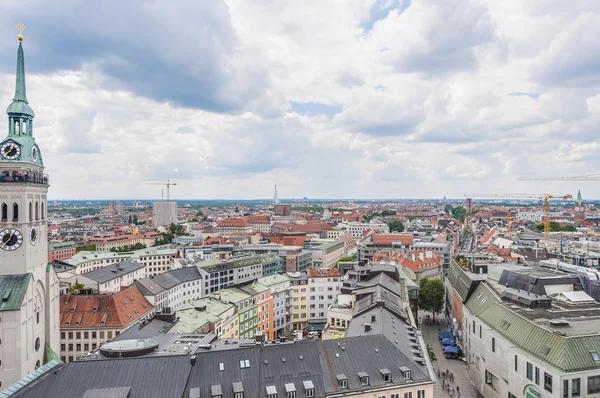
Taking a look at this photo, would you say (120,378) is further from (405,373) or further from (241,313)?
(241,313)

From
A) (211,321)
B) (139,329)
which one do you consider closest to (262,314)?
(211,321)

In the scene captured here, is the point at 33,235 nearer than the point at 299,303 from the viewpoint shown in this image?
Yes

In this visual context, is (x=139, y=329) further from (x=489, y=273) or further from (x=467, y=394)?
(x=489, y=273)

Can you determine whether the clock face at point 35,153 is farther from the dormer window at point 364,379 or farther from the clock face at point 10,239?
the dormer window at point 364,379

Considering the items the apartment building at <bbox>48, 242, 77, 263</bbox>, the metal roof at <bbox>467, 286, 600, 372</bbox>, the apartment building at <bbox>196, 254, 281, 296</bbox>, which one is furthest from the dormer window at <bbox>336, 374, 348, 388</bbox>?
the apartment building at <bbox>48, 242, 77, 263</bbox>

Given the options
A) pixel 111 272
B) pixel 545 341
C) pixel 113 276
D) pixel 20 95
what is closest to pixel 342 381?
Result: pixel 545 341

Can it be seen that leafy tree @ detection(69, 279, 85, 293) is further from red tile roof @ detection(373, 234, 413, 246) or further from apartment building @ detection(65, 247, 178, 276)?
red tile roof @ detection(373, 234, 413, 246)

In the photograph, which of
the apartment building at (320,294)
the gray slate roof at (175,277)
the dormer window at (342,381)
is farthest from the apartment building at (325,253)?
the dormer window at (342,381)
